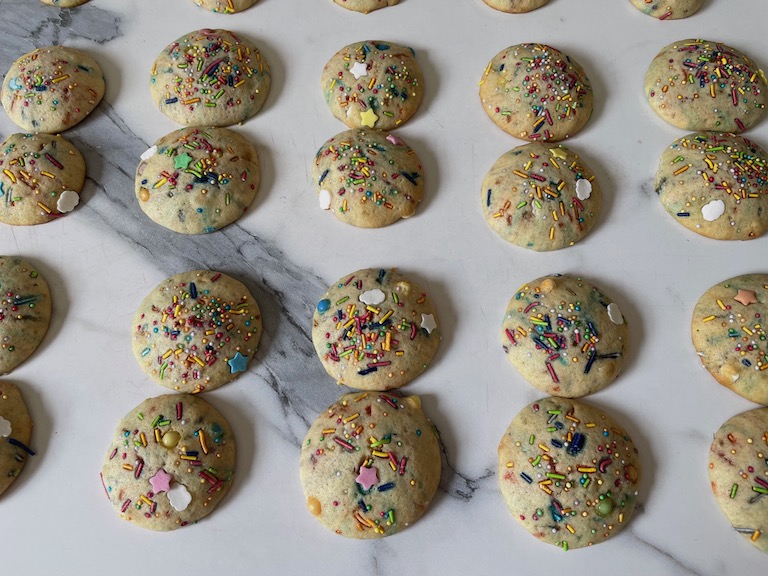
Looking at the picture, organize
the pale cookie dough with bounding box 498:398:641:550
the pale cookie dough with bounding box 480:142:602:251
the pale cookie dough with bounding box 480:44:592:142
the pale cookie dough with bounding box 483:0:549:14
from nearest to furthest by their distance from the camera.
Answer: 1. the pale cookie dough with bounding box 498:398:641:550
2. the pale cookie dough with bounding box 480:142:602:251
3. the pale cookie dough with bounding box 480:44:592:142
4. the pale cookie dough with bounding box 483:0:549:14

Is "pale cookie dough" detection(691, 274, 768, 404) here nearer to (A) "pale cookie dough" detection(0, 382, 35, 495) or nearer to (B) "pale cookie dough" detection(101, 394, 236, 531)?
(B) "pale cookie dough" detection(101, 394, 236, 531)

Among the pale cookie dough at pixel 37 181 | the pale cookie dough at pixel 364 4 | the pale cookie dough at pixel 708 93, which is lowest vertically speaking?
the pale cookie dough at pixel 37 181

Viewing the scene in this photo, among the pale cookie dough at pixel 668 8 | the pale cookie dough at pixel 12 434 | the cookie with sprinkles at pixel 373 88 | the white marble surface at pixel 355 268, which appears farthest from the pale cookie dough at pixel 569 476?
the pale cookie dough at pixel 668 8

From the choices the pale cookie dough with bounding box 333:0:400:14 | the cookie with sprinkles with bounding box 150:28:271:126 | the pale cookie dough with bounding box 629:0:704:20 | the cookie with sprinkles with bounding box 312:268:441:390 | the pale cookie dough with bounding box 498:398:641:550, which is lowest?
the pale cookie dough with bounding box 498:398:641:550

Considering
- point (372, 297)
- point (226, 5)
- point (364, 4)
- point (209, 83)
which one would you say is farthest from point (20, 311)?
point (364, 4)

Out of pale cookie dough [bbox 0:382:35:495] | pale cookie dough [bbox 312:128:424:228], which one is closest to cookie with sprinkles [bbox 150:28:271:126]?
pale cookie dough [bbox 312:128:424:228]

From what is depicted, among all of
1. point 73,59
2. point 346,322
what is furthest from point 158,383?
point 73,59

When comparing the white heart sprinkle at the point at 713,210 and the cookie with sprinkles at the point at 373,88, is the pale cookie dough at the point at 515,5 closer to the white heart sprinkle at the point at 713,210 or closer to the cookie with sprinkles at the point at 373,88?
the cookie with sprinkles at the point at 373,88
